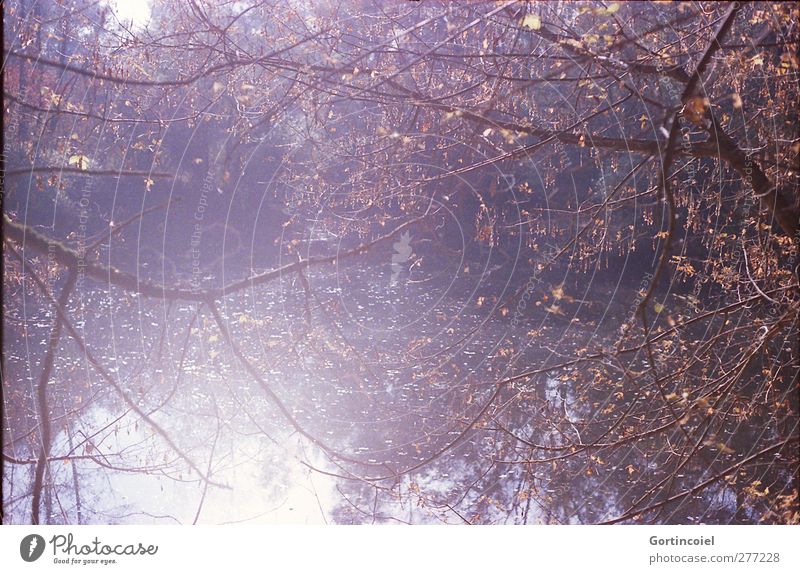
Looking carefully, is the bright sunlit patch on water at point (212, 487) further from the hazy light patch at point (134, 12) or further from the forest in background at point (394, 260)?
the hazy light patch at point (134, 12)

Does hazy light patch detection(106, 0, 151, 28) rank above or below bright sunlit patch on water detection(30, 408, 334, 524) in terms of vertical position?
above

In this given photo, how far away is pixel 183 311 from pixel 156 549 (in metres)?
0.84

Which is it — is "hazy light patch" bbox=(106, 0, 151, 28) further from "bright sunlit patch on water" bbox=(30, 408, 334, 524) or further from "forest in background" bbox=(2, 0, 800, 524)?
"bright sunlit patch on water" bbox=(30, 408, 334, 524)

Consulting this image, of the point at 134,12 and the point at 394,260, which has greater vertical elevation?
the point at 134,12

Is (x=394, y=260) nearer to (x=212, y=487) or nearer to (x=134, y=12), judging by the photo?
(x=212, y=487)

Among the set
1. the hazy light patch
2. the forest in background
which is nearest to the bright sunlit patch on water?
the forest in background

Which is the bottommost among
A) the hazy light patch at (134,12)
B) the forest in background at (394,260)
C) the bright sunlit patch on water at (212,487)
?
the bright sunlit patch on water at (212,487)

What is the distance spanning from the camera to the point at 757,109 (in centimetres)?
272

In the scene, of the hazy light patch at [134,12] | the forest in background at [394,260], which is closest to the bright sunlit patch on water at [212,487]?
the forest in background at [394,260]

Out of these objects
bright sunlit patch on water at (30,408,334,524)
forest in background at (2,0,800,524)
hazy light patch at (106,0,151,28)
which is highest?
hazy light patch at (106,0,151,28)

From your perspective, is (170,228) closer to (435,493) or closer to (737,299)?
(435,493)

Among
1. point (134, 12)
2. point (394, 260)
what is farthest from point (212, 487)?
point (134, 12)

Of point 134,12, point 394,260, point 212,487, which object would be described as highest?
point 134,12

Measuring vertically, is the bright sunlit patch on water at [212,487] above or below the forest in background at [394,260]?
below
